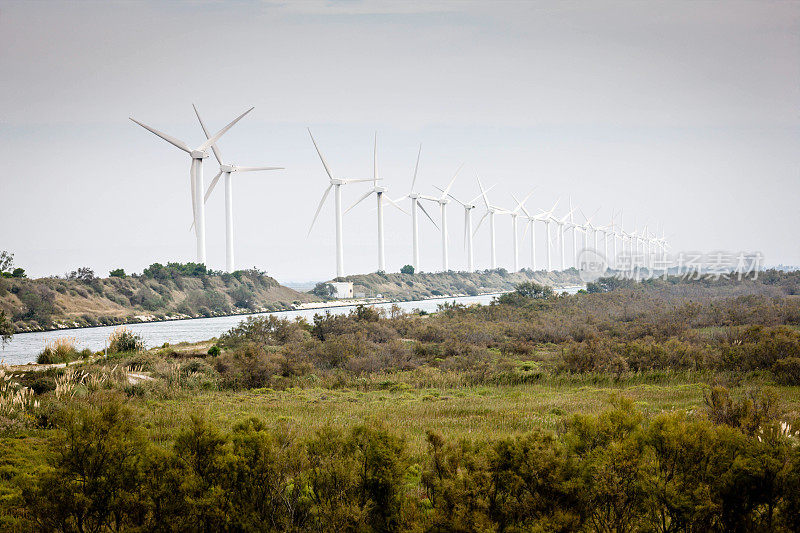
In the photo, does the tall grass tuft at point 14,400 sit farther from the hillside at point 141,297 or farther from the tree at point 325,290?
the tree at point 325,290

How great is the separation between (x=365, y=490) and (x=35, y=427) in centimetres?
1209

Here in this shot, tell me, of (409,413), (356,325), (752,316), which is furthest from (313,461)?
(752,316)

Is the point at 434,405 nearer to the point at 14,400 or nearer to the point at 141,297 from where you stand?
the point at 14,400

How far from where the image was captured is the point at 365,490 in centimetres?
829

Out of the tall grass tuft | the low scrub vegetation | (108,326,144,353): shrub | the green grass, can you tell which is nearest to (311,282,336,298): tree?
(108,326,144,353): shrub

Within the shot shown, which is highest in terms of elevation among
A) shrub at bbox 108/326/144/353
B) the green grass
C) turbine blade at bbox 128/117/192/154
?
turbine blade at bbox 128/117/192/154

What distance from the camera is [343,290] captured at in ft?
397

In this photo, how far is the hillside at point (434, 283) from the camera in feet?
432

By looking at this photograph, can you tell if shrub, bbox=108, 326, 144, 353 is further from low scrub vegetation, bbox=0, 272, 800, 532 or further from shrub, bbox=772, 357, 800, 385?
shrub, bbox=772, 357, 800, 385

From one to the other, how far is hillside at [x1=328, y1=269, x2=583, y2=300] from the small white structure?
1.65 m

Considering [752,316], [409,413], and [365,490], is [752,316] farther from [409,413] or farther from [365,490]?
[365,490]

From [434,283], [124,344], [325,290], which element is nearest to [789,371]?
[124,344]

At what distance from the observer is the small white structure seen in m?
121

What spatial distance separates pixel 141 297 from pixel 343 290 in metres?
40.2
